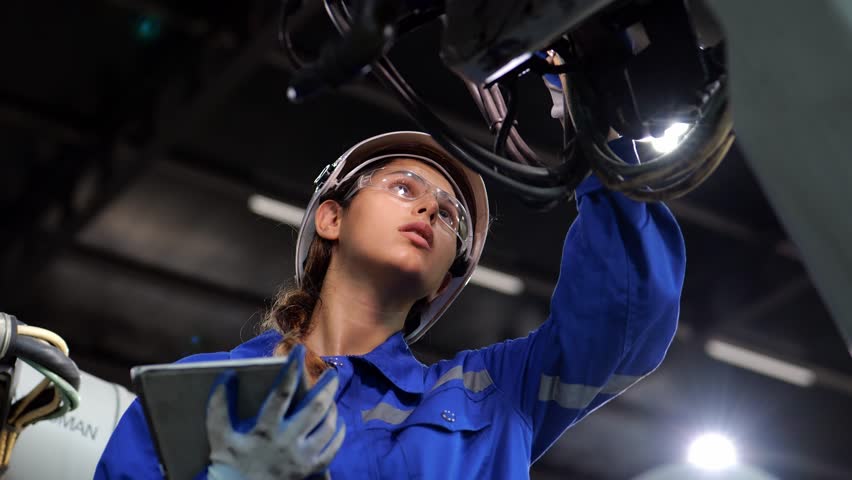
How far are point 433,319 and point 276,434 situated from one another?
837mm

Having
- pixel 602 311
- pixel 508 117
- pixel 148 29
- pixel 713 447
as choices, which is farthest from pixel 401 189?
pixel 713 447

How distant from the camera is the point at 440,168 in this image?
2.04 metres

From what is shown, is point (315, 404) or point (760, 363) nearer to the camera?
point (315, 404)

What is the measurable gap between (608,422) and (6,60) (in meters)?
4.56

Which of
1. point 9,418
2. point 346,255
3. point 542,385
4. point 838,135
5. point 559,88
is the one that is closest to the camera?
point 838,135

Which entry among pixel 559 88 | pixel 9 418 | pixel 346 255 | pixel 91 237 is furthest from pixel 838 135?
pixel 91 237

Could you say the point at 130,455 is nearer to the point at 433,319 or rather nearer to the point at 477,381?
the point at 477,381

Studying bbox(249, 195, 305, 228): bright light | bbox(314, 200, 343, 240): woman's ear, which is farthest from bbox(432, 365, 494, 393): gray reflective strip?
bbox(249, 195, 305, 228): bright light

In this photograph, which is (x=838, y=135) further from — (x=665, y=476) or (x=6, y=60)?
(x=6, y=60)

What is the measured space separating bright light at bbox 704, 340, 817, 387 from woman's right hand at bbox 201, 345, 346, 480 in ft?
18.0

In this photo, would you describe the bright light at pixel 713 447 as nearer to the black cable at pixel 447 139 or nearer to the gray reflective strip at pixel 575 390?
the gray reflective strip at pixel 575 390

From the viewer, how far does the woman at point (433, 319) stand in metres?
1.40

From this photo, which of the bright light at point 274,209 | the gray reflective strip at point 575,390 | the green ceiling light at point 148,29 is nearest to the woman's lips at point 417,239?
the gray reflective strip at point 575,390

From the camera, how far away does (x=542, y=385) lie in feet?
5.26
